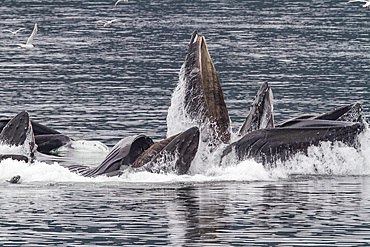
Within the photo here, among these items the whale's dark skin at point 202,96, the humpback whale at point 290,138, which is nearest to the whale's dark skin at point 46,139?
the whale's dark skin at point 202,96

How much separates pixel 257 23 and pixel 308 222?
270 ft

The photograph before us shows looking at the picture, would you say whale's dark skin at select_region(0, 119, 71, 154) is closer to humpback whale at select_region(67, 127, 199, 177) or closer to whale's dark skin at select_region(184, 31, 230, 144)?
humpback whale at select_region(67, 127, 199, 177)

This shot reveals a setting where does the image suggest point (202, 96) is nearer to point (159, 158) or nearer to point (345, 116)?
point (159, 158)

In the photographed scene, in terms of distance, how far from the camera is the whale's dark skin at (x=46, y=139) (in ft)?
87.5

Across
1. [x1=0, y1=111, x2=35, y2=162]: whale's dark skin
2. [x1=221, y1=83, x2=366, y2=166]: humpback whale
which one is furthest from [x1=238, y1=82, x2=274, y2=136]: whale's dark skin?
[x1=0, y1=111, x2=35, y2=162]: whale's dark skin

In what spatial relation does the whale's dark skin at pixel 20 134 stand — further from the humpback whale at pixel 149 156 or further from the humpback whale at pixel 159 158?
the humpback whale at pixel 159 158

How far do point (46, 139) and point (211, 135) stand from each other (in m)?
6.07

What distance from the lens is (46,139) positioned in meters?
27.0

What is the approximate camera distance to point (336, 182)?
21078 millimetres

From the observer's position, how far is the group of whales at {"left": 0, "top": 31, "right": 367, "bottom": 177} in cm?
2148

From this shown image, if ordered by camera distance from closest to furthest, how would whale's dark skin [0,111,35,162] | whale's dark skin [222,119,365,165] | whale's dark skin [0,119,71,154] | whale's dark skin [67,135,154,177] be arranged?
whale's dark skin [222,119,365,165]
whale's dark skin [67,135,154,177]
whale's dark skin [0,111,35,162]
whale's dark skin [0,119,71,154]

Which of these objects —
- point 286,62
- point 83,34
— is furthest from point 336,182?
point 83,34

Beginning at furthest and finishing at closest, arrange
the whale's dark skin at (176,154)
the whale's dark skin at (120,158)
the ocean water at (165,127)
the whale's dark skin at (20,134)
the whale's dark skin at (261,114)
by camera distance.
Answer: the whale's dark skin at (20,134) → the whale's dark skin at (261,114) → the whale's dark skin at (120,158) → the whale's dark skin at (176,154) → the ocean water at (165,127)

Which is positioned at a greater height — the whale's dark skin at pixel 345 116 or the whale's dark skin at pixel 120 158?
the whale's dark skin at pixel 345 116
